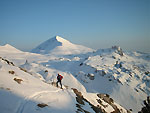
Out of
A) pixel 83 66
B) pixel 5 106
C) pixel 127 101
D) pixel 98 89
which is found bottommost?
pixel 127 101

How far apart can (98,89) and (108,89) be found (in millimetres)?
4999

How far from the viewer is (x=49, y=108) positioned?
878cm

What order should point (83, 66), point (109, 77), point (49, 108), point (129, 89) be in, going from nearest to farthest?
point (49, 108), point (129, 89), point (109, 77), point (83, 66)

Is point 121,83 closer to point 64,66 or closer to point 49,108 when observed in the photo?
point 64,66

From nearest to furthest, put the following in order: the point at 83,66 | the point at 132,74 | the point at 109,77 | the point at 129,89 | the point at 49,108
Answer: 1. the point at 49,108
2. the point at 129,89
3. the point at 109,77
4. the point at 132,74
5. the point at 83,66

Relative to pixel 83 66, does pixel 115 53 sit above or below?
above

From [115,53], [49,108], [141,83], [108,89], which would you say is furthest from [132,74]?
[49,108]

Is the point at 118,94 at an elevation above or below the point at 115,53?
below

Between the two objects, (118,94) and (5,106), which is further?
(118,94)

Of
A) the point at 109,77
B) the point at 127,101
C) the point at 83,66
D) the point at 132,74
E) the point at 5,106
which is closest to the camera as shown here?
the point at 5,106

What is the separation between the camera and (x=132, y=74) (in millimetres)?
69188

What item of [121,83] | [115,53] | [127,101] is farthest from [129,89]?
[115,53]

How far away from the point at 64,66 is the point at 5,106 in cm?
7124

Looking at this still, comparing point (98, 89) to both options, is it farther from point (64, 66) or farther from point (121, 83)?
point (64, 66)
